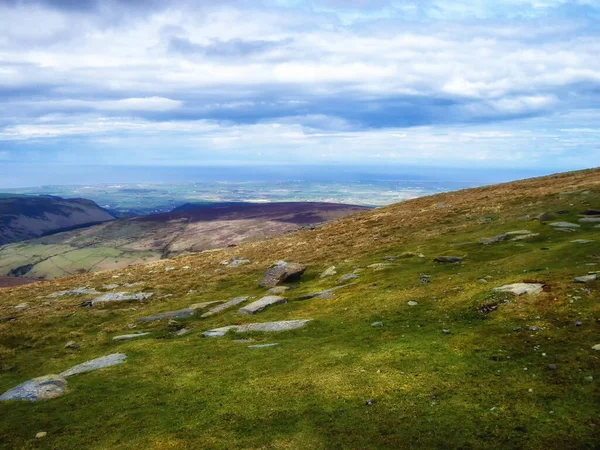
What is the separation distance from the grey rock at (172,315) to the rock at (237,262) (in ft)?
73.4

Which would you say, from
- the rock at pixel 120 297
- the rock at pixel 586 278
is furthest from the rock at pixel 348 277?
the rock at pixel 120 297

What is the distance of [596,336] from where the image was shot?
2084 centimetres

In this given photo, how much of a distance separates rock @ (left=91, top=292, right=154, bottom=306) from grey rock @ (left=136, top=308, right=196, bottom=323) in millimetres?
10918

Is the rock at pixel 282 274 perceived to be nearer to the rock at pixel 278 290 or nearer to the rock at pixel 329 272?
the rock at pixel 278 290

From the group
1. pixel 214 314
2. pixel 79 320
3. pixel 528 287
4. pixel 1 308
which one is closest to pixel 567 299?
pixel 528 287

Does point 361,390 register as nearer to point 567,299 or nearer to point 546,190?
point 567,299

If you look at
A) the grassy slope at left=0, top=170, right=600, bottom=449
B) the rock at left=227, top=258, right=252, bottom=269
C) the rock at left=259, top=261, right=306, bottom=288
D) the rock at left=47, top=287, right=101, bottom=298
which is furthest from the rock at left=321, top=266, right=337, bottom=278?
the rock at left=47, top=287, right=101, bottom=298

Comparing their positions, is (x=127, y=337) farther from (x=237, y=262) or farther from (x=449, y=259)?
(x=237, y=262)

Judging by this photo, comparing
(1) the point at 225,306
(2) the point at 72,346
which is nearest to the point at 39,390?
(2) the point at 72,346

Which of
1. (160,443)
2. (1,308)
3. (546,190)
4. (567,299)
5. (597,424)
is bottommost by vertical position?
(1,308)

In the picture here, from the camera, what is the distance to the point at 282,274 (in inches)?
1898

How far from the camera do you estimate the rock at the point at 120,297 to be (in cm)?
5150

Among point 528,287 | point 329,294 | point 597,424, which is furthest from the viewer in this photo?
point 329,294

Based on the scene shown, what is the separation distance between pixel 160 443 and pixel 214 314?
2257 cm
